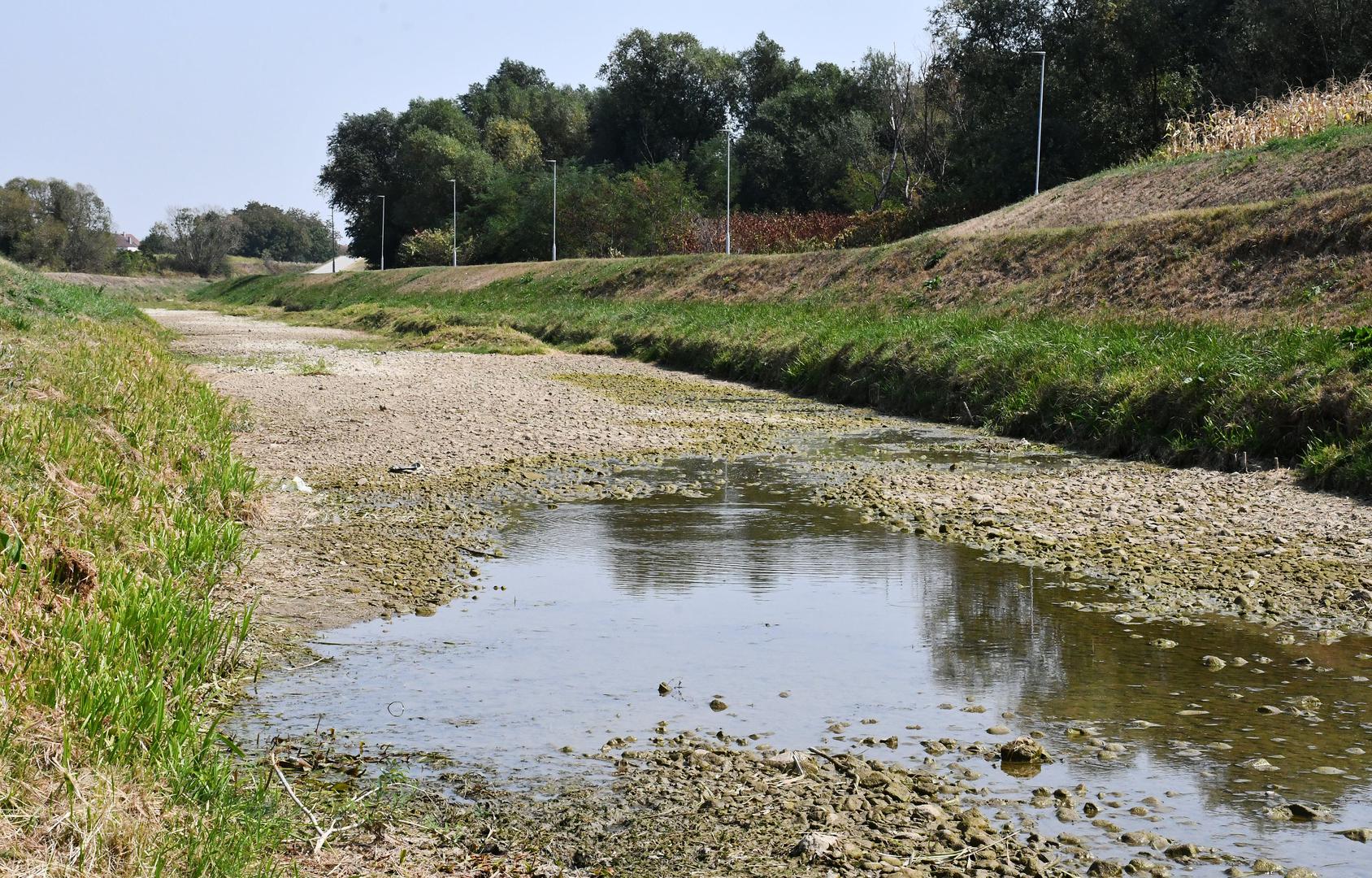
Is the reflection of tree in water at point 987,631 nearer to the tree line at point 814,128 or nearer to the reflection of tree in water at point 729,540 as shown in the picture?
the reflection of tree in water at point 729,540

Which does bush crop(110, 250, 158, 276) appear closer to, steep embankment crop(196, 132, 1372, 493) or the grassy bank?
steep embankment crop(196, 132, 1372, 493)

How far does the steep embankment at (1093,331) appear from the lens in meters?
12.2

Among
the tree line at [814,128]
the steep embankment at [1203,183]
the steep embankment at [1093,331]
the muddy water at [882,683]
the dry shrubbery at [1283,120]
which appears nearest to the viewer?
the muddy water at [882,683]

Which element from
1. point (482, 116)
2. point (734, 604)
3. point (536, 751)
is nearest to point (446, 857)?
point (536, 751)

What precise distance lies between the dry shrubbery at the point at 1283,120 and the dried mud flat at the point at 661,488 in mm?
16095

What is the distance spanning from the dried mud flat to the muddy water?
26 cm

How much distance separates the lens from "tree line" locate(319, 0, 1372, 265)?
138 feet

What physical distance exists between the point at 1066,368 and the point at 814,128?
6022cm

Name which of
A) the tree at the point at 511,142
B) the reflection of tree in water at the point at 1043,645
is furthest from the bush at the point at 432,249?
the reflection of tree in water at the point at 1043,645

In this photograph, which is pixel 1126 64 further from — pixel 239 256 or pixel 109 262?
pixel 239 256

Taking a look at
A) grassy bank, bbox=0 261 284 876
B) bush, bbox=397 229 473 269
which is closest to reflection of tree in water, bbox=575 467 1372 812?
grassy bank, bbox=0 261 284 876

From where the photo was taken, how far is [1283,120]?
2961cm

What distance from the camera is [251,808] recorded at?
3.89m

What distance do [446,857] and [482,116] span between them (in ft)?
368
